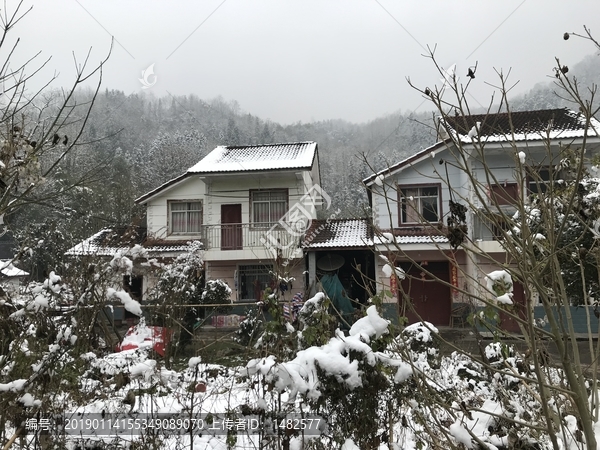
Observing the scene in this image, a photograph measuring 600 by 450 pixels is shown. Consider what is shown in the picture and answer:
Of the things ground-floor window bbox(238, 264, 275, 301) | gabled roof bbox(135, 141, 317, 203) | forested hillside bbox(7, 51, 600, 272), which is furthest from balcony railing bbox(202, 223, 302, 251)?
forested hillside bbox(7, 51, 600, 272)

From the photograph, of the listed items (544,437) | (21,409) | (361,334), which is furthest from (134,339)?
(544,437)

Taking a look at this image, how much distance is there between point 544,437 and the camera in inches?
129

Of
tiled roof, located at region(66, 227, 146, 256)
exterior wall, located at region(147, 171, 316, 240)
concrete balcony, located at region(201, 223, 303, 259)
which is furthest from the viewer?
exterior wall, located at region(147, 171, 316, 240)

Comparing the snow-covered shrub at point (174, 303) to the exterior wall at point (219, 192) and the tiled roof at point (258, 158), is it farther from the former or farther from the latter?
the tiled roof at point (258, 158)

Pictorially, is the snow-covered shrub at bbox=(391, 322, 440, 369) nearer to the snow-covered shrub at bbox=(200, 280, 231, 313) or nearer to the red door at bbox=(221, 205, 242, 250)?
the snow-covered shrub at bbox=(200, 280, 231, 313)

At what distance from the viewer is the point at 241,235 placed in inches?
639

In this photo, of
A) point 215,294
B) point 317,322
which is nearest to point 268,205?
point 215,294

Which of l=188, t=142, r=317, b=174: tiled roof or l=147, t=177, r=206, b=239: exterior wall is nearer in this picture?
l=188, t=142, r=317, b=174: tiled roof

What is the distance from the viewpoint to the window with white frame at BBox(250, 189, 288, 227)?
1688 centimetres

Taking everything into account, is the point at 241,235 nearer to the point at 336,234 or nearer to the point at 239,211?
the point at 239,211

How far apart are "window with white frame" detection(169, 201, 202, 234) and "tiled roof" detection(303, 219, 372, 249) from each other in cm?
459

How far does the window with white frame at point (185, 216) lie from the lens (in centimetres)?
1731
